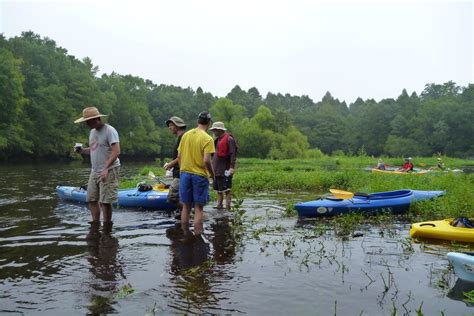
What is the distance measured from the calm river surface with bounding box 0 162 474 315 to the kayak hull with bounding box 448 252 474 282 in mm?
89

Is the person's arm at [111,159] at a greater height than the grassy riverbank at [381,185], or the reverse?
the person's arm at [111,159]

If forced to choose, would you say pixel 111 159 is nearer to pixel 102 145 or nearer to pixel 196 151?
pixel 102 145

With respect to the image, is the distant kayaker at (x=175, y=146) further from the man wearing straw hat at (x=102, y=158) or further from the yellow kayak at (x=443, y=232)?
the yellow kayak at (x=443, y=232)

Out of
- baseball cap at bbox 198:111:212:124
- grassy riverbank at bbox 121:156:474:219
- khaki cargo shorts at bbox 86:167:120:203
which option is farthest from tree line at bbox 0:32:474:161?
khaki cargo shorts at bbox 86:167:120:203

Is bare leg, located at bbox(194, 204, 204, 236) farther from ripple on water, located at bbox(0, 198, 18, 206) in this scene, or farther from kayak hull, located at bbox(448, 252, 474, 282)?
ripple on water, located at bbox(0, 198, 18, 206)

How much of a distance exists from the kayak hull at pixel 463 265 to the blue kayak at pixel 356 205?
11.8 feet

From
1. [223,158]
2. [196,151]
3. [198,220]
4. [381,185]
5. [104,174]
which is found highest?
[196,151]

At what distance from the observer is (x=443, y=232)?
6059 millimetres

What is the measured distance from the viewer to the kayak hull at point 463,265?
4129mm

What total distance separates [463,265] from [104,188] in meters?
4.92

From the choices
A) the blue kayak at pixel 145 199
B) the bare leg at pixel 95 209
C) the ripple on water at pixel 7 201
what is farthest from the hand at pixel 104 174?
the ripple on water at pixel 7 201

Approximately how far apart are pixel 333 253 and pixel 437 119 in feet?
285

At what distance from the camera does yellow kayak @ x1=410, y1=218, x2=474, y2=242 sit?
5.94m

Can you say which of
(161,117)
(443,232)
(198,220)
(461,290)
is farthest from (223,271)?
(161,117)
